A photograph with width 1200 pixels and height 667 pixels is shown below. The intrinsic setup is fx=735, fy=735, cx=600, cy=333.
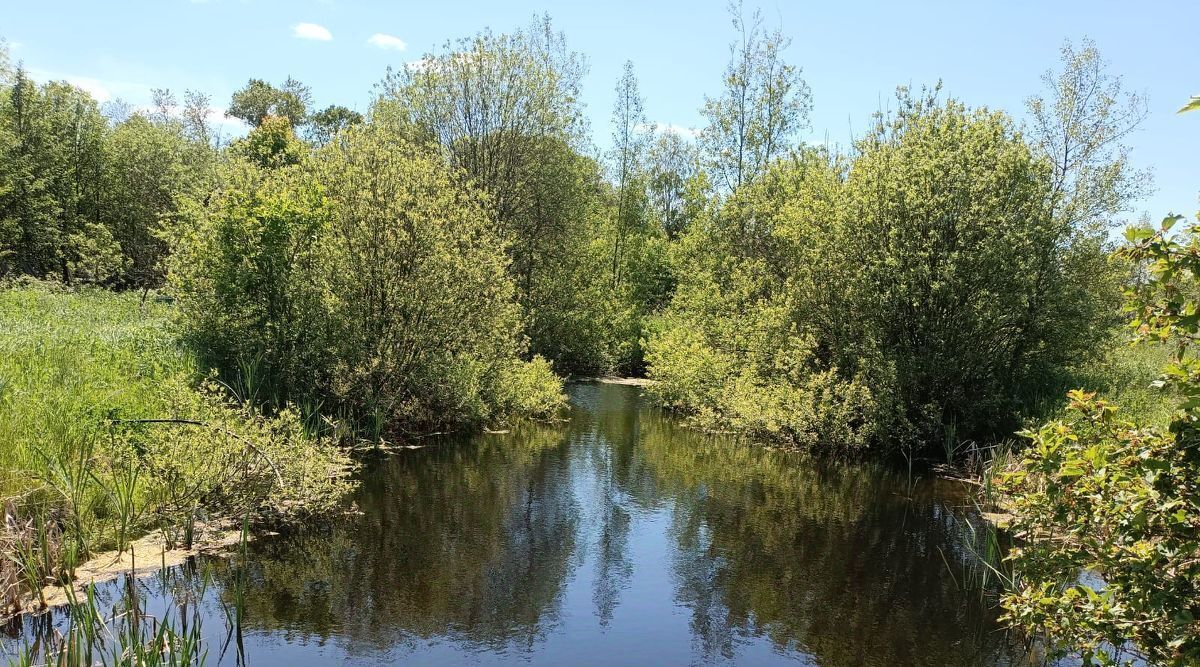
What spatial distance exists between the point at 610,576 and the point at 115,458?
24.6ft

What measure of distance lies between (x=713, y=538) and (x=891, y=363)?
28.2ft

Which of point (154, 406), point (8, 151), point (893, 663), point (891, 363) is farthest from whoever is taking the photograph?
point (8, 151)

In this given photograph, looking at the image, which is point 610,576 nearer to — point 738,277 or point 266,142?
point 738,277

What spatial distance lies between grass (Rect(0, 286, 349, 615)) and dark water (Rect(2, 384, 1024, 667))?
0.86m

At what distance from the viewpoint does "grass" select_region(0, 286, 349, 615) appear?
9203 mm

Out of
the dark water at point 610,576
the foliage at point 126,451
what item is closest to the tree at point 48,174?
the foliage at point 126,451

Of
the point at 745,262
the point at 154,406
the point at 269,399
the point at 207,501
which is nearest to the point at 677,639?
the point at 207,501

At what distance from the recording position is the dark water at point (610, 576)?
855 centimetres

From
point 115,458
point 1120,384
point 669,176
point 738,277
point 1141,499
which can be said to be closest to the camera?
point 1141,499

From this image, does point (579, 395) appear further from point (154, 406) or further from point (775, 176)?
point (154, 406)

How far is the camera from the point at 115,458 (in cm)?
1080

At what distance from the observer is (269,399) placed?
16.3m

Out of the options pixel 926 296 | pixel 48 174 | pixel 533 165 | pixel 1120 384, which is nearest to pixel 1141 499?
pixel 926 296

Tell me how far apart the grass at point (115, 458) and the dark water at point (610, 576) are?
865 millimetres
